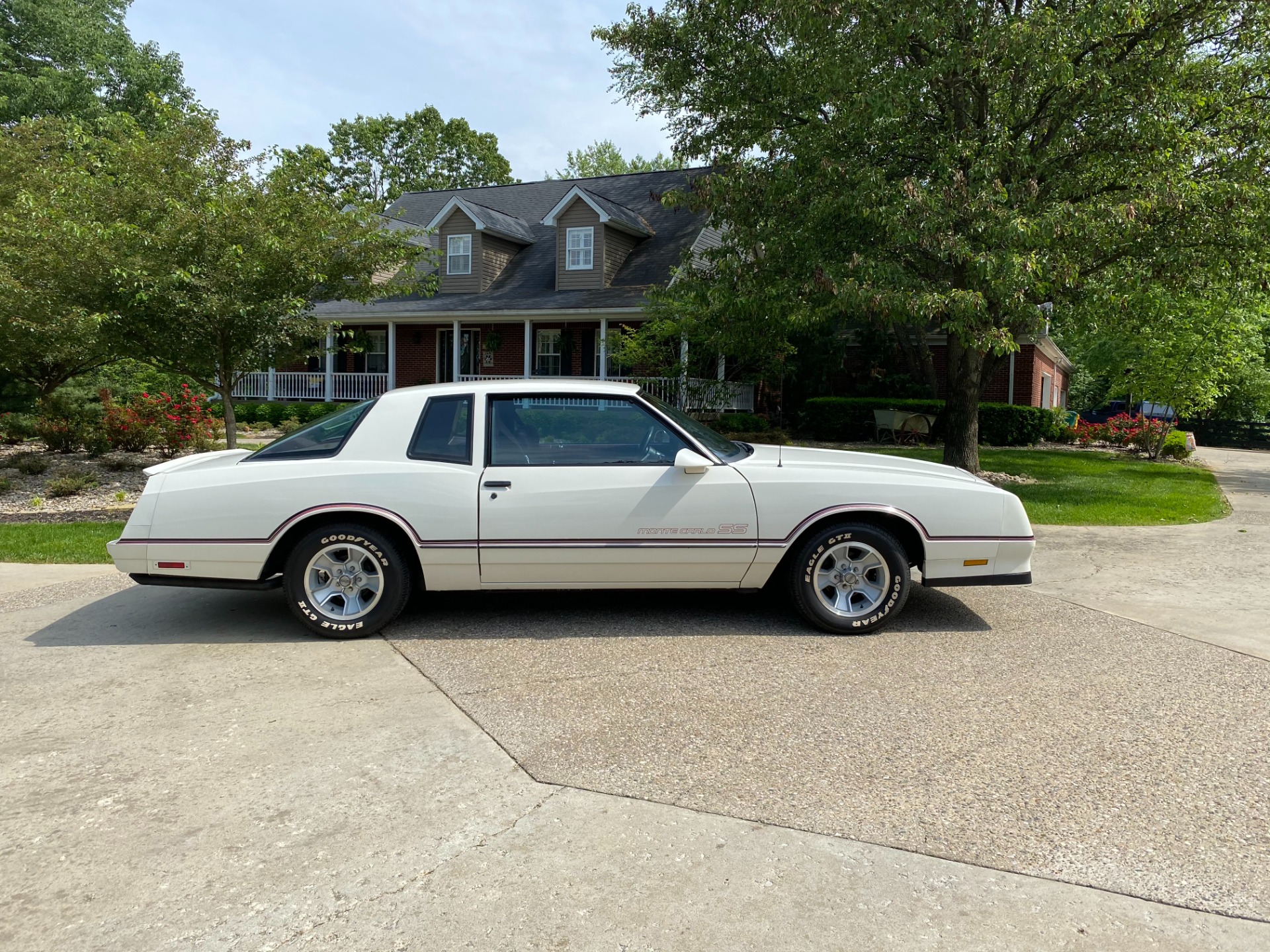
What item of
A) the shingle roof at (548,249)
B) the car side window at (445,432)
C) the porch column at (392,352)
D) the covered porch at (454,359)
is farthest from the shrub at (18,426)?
the car side window at (445,432)

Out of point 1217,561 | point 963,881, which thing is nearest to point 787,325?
point 1217,561

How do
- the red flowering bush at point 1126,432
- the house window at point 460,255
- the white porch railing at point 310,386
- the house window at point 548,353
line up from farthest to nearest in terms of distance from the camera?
the white porch railing at point 310,386
the house window at point 460,255
the house window at point 548,353
the red flowering bush at point 1126,432

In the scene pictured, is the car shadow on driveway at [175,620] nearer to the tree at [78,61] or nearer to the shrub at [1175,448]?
the shrub at [1175,448]

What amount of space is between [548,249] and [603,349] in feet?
21.7

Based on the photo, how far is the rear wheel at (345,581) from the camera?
17.9ft

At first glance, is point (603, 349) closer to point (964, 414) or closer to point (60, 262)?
point (964, 414)

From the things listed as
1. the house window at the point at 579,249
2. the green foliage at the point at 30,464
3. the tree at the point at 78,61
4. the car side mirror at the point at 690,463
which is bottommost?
the green foliage at the point at 30,464

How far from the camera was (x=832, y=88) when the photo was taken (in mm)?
12281

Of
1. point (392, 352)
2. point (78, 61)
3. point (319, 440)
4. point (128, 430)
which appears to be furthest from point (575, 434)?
point (78, 61)

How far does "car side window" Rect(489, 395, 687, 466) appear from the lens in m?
5.64

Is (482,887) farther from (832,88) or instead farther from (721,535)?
(832,88)

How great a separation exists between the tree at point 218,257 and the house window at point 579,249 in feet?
43.4

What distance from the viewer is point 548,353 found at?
26953 mm

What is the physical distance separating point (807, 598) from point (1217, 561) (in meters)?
5.05
